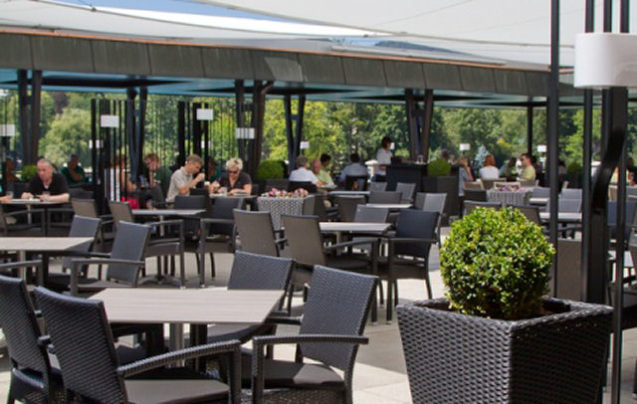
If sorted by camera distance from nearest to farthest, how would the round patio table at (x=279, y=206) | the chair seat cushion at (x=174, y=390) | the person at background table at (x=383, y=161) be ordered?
the chair seat cushion at (x=174, y=390) → the round patio table at (x=279, y=206) → the person at background table at (x=383, y=161)

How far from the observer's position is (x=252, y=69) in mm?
20312

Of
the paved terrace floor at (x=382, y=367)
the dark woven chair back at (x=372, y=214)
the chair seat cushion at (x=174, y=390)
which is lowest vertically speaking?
the paved terrace floor at (x=382, y=367)

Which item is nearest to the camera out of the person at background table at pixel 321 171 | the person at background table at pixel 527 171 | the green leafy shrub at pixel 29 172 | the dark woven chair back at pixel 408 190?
the dark woven chair back at pixel 408 190

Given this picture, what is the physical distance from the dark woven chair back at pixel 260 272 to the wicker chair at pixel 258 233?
263 cm

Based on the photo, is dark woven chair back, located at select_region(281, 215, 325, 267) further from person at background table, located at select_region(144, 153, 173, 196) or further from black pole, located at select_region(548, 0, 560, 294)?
person at background table, located at select_region(144, 153, 173, 196)

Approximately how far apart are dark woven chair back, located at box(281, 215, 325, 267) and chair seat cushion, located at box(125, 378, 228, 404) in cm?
348

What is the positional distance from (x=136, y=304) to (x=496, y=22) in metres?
8.10

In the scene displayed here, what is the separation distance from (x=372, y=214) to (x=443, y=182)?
9764 millimetres

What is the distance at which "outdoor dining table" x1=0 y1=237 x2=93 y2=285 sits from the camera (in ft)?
21.6

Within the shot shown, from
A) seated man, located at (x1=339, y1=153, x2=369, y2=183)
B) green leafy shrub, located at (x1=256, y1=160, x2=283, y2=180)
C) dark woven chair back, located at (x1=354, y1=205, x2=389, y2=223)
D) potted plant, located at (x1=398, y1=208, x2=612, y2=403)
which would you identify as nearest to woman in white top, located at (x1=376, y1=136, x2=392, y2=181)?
seated man, located at (x1=339, y1=153, x2=369, y2=183)

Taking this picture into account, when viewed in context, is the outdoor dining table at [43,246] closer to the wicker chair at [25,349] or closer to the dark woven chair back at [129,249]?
the dark woven chair back at [129,249]

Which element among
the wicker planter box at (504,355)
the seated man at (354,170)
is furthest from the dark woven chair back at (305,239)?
the seated man at (354,170)

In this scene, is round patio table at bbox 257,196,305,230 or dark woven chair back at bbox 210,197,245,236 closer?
round patio table at bbox 257,196,305,230

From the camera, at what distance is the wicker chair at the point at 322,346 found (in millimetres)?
3857
